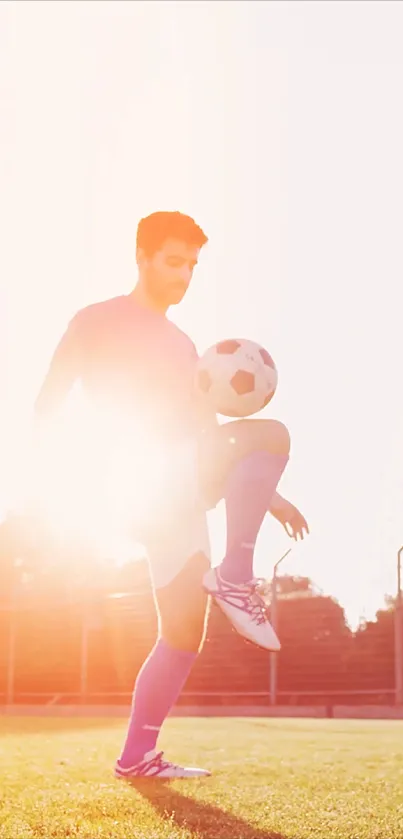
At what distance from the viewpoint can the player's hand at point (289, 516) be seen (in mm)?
3830

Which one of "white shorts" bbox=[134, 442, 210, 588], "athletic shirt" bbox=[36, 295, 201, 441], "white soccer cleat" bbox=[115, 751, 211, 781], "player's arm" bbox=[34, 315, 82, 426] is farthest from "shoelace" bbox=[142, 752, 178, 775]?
"player's arm" bbox=[34, 315, 82, 426]

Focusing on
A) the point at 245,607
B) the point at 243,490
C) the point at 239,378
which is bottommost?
the point at 245,607

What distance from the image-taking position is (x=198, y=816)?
3.06 metres

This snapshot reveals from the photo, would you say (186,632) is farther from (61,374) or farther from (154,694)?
(61,374)

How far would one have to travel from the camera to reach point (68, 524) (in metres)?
3.71

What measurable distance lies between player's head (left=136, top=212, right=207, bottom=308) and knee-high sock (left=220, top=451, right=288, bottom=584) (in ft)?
2.89

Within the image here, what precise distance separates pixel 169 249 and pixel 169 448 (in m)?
0.81

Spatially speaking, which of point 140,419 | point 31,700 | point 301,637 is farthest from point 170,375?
point 31,700

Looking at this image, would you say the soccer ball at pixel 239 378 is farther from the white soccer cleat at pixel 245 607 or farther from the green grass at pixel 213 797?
the green grass at pixel 213 797

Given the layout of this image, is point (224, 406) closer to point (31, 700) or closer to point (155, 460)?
point (155, 460)

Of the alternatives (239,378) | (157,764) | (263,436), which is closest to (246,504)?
(263,436)

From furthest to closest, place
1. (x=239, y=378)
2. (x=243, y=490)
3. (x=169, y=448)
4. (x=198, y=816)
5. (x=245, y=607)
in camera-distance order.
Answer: (x=169, y=448) < (x=239, y=378) < (x=243, y=490) < (x=245, y=607) < (x=198, y=816)

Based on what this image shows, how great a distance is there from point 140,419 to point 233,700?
1443cm

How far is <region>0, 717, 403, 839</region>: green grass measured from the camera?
2.84 metres
